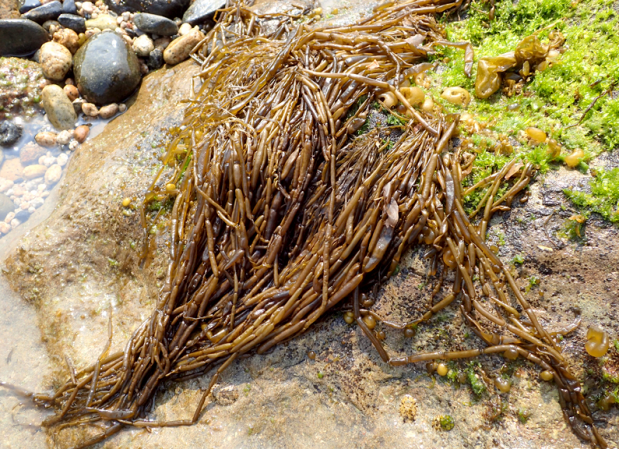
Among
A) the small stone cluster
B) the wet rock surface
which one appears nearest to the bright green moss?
the wet rock surface

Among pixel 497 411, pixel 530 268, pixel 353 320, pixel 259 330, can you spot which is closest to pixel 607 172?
pixel 530 268

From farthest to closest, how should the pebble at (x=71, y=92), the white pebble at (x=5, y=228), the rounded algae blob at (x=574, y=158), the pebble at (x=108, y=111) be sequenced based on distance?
the pebble at (x=71, y=92) → the pebble at (x=108, y=111) → the white pebble at (x=5, y=228) → the rounded algae blob at (x=574, y=158)

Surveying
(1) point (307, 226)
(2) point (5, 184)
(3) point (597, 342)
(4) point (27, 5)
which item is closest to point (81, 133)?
(2) point (5, 184)

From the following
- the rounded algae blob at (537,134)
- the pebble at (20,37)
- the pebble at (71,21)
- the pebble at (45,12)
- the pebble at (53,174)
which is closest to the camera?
the rounded algae blob at (537,134)

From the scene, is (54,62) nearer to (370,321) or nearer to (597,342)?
(370,321)

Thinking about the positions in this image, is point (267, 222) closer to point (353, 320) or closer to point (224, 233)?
point (224, 233)

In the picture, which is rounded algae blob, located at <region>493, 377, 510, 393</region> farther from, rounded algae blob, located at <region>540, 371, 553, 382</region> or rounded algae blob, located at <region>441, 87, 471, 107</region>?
rounded algae blob, located at <region>441, 87, 471, 107</region>

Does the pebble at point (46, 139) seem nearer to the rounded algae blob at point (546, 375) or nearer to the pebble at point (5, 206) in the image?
the pebble at point (5, 206)

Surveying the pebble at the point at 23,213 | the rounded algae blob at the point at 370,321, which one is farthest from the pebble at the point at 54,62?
the rounded algae blob at the point at 370,321
